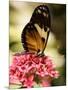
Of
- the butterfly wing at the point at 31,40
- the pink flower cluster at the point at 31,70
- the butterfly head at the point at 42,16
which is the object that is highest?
the butterfly head at the point at 42,16

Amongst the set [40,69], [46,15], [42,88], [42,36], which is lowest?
[42,88]

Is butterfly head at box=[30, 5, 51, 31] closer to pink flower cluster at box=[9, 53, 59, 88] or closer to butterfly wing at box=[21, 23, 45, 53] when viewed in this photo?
butterfly wing at box=[21, 23, 45, 53]

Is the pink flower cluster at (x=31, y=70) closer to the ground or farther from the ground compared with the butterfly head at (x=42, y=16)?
closer to the ground

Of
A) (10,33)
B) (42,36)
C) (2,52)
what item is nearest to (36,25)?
(42,36)

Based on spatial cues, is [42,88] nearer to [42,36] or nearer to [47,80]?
[47,80]

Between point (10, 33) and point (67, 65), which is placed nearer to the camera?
point (10, 33)

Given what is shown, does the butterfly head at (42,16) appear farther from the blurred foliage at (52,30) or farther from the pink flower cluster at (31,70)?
the pink flower cluster at (31,70)

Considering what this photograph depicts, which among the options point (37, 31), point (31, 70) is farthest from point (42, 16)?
point (31, 70)

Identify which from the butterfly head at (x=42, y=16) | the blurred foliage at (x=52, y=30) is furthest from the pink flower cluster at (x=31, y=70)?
the butterfly head at (x=42, y=16)

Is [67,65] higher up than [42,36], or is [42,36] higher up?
[42,36]
